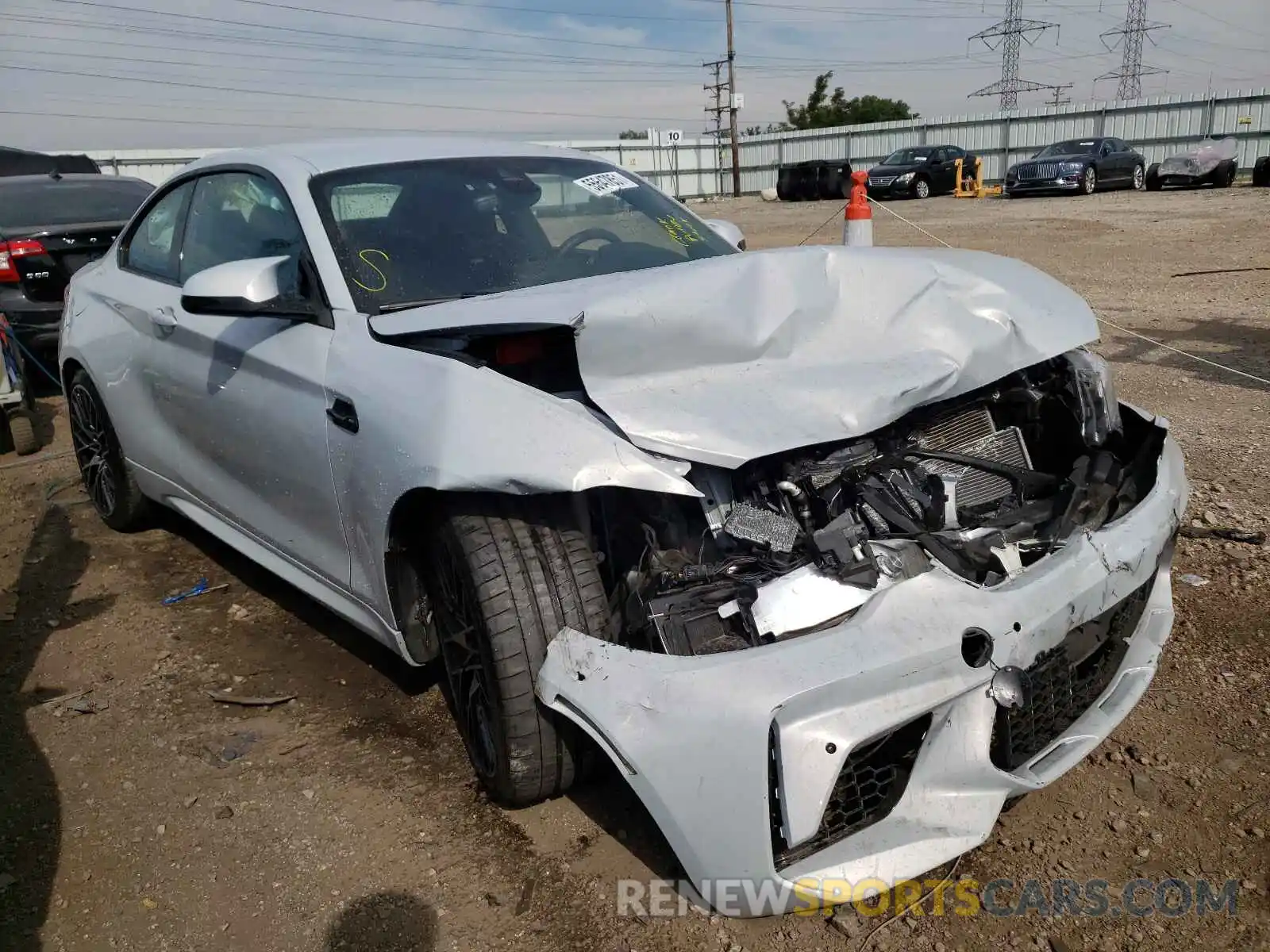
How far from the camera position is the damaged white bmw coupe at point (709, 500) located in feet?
6.31

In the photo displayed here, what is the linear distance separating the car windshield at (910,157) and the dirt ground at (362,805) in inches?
936

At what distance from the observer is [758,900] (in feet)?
6.36

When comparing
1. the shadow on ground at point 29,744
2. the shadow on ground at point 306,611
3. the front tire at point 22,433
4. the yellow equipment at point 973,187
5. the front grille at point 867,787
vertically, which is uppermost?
the yellow equipment at point 973,187

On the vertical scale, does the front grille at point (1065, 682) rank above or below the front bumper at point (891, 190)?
below

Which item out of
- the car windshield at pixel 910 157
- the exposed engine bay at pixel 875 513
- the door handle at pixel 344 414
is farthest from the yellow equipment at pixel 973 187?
the door handle at pixel 344 414

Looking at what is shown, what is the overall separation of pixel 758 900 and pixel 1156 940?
0.82 metres

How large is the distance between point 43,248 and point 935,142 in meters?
33.5

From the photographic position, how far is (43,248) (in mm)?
7242

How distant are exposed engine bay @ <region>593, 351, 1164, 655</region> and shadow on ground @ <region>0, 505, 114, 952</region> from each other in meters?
1.54

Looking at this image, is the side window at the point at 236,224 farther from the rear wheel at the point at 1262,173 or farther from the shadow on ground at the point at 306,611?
A: the rear wheel at the point at 1262,173

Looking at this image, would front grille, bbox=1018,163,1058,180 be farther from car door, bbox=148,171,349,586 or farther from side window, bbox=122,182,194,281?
car door, bbox=148,171,349,586

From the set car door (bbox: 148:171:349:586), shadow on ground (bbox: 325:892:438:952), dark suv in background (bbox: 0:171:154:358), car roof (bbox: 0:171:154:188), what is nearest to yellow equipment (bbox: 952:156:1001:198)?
car roof (bbox: 0:171:154:188)

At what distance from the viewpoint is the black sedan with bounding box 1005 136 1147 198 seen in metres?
23.1

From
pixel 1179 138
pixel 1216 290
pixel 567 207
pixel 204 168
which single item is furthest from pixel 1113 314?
pixel 1179 138
